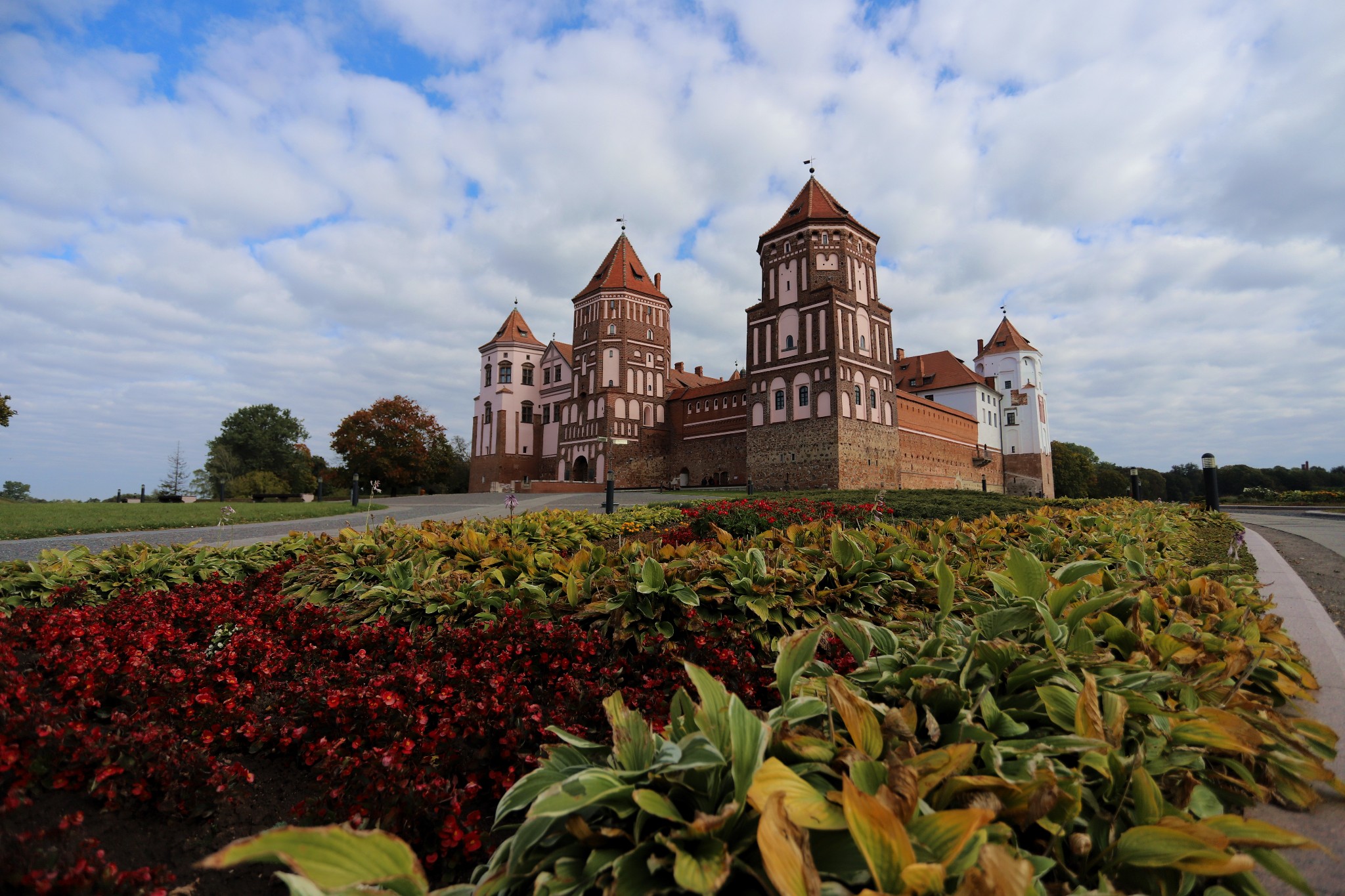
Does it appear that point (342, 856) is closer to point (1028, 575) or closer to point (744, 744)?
point (744, 744)

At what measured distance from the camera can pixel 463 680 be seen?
248 centimetres

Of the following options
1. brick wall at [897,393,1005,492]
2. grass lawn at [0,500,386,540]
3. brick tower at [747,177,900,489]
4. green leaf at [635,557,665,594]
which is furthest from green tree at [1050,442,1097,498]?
green leaf at [635,557,665,594]

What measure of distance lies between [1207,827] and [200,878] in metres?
2.28

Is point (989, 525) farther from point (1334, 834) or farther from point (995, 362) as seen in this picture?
point (995, 362)

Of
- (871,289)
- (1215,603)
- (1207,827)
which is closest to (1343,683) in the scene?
(1215,603)

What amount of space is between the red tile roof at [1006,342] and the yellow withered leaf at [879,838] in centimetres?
5913

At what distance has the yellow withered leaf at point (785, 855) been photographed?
0.95 m

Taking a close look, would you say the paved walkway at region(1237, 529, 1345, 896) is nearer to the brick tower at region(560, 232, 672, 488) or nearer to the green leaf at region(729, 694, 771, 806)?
the green leaf at region(729, 694, 771, 806)

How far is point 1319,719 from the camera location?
182 centimetres

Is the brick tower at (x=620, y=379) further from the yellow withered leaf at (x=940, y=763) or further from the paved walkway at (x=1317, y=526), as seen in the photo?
the yellow withered leaf at (x=940, y=763)

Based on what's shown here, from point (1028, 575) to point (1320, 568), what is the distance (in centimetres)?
553

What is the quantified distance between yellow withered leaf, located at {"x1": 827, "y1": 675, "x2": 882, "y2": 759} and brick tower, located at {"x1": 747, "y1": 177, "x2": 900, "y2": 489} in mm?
28020

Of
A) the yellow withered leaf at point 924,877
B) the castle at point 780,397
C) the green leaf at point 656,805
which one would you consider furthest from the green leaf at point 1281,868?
the castle at point 780,397

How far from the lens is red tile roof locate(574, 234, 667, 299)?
4191cm
